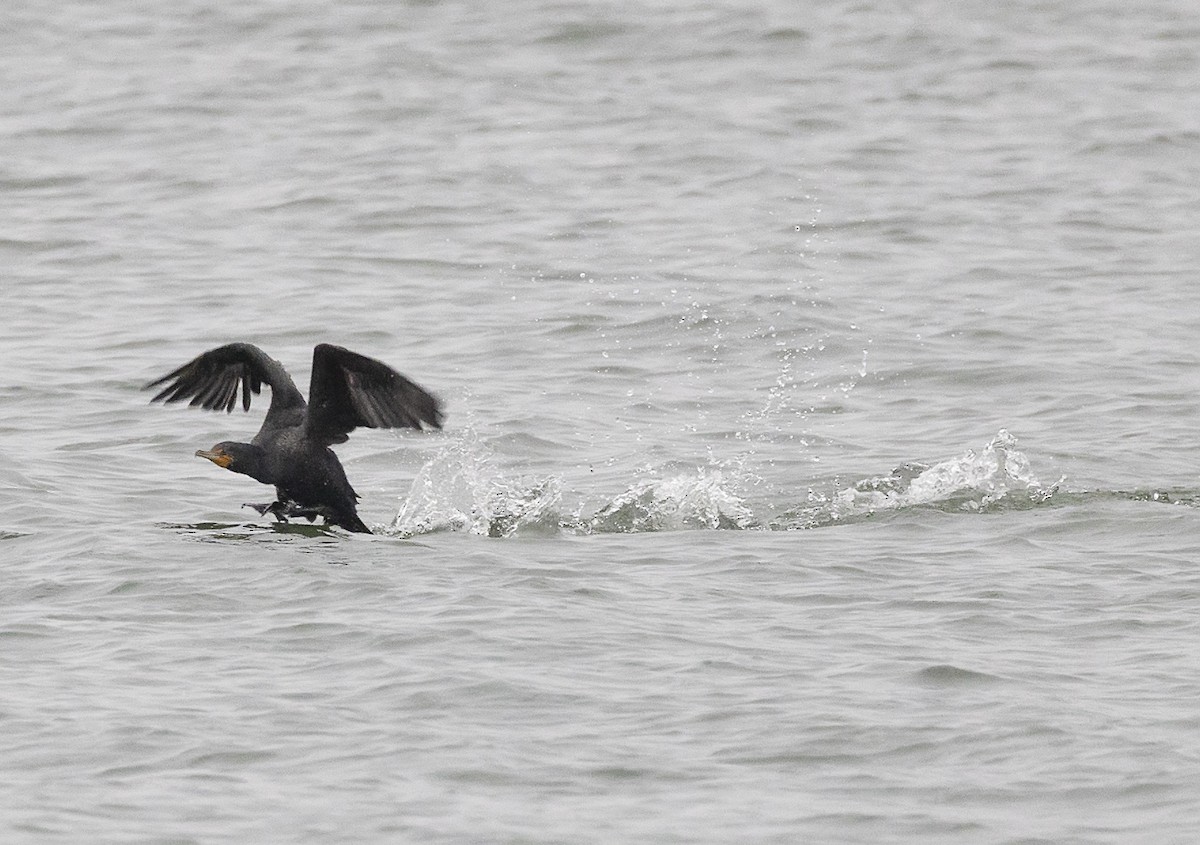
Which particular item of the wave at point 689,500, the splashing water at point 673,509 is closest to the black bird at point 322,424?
the wave at point 689,500

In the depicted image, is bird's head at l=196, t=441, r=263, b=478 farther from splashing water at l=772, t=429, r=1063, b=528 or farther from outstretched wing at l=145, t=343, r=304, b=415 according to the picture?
splashing water at l=772, t=429, r=1063, b=528

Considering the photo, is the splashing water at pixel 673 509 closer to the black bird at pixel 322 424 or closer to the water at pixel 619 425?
the water at pixel 619 425

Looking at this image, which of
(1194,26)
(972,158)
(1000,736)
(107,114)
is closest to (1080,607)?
(1000,736)

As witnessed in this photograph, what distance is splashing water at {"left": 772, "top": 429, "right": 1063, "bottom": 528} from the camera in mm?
8672

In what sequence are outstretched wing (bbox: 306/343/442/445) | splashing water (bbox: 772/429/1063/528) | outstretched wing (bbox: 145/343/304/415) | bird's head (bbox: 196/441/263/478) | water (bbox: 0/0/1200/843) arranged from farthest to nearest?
outstretched wing (bbox: 145/343/304/415), splashing water (bbox: 772/429/1063/528), bird's head (bbox: 196/441/263/478), outstretched wing (bbox: 306/343/442/445), water (bbox: 0/0/1200/843)

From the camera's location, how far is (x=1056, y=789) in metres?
5.59

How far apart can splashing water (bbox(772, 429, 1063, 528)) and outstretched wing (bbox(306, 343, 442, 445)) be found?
164cm

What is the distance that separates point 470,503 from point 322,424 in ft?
2.49

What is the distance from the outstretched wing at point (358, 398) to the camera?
314 inches

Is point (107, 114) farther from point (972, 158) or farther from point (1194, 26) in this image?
point (1194, 26)

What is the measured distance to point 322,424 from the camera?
8.38 meters

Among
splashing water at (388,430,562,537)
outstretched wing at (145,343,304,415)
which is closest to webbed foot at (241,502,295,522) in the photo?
splashing water at (388,430,562,537)

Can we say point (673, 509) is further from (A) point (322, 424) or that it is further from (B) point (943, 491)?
(A) point (322, 424)

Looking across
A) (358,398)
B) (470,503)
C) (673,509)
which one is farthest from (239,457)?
(673,509)
